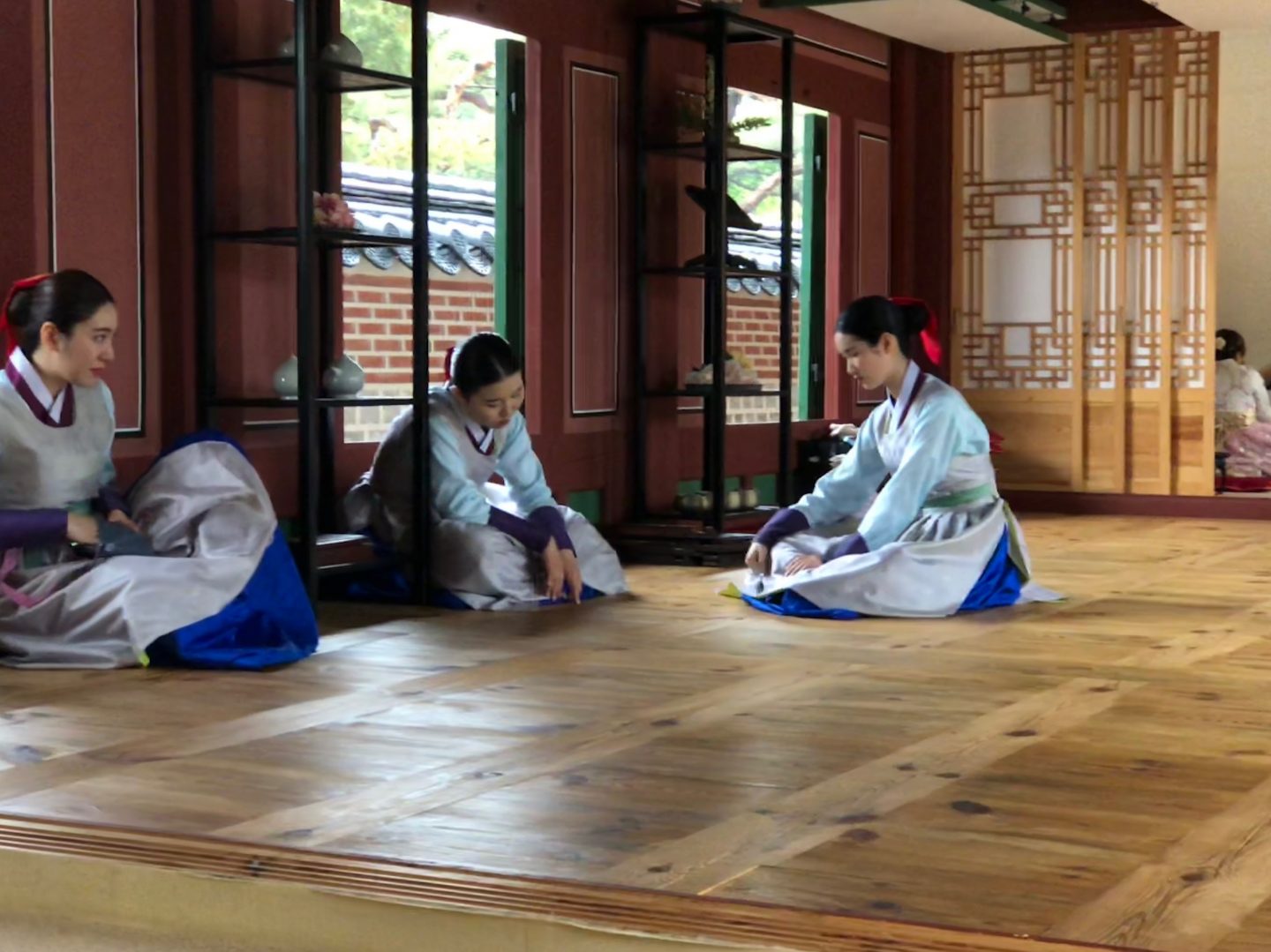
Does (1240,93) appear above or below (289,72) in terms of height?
above

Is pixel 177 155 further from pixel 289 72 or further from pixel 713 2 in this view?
pixel 713 2

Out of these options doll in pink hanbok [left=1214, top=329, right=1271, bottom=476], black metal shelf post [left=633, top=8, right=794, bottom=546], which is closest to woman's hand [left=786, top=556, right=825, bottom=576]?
black metal shelf post [left=633, top=8, right=794, bottom=546]

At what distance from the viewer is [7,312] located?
13.8 ft

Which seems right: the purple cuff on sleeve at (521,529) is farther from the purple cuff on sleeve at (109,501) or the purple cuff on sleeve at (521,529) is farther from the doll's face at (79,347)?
the doll's face at (79,347)

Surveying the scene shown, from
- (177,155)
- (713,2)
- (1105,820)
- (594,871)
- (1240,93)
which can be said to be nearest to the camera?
(594,871)

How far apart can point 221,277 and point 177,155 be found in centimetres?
36

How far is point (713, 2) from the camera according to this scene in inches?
259

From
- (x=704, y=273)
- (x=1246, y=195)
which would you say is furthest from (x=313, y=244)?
(x=1246, y=195)

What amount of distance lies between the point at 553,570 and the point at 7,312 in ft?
5.50

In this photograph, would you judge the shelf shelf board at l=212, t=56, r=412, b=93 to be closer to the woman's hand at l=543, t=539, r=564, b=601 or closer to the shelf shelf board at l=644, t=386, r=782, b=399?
the woman's hand at l=543, t=539, r=564, b=601

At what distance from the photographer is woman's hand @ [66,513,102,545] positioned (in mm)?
4117

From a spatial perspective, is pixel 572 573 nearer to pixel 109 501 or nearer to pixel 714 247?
pixel 109 501

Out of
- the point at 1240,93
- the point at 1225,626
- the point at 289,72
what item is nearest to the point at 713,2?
the point at 289,72

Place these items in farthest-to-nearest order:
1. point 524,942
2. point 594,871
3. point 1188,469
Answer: point 1188,469 < point 594,871 < point 524,942
